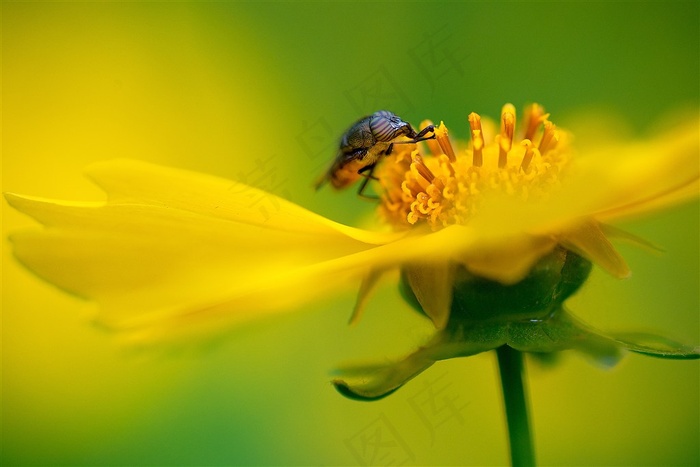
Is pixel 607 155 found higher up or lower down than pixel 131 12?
lower down

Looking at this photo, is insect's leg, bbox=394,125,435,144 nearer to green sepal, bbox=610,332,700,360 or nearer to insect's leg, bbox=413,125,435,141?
insect's leg, bbox=413,125,435,141

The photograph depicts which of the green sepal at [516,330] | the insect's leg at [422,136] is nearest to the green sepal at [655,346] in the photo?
the green sepal at [516,330]

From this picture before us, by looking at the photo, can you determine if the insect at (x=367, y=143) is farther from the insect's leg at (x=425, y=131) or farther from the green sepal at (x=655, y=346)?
the green sepal at (x=655, y=346)

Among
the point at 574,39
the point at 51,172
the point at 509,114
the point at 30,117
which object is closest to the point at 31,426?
the point at 51,172

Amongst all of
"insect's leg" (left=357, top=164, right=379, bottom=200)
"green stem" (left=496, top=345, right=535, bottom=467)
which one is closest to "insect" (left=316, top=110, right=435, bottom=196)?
"insect's leg" (left=357, top=164, right=379, bottom=200)

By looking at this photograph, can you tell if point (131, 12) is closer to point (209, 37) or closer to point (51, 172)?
point (209, 37)

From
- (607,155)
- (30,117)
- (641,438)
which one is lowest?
(641,438)

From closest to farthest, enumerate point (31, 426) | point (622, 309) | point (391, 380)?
point (391, 380), point (31, 426), point (622, 309)
